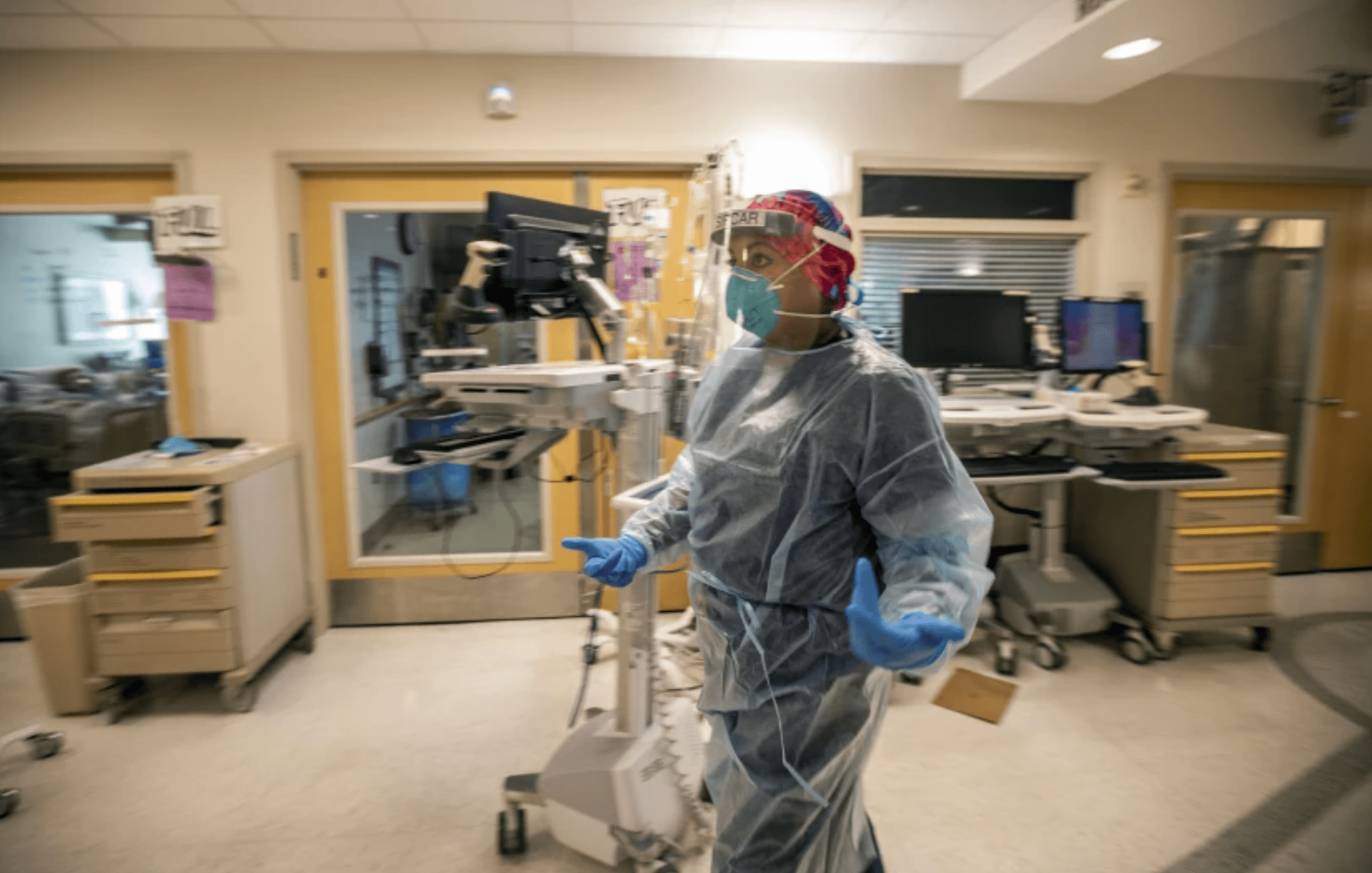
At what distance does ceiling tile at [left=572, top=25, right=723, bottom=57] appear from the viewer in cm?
265

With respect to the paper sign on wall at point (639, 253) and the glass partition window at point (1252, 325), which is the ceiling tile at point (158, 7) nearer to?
the paper sign on wall at point (639, 253)

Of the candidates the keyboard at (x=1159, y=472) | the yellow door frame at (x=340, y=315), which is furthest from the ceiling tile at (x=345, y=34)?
the keyboard at (x=1159, y=472)

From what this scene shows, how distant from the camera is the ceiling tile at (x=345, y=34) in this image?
2.56 metres

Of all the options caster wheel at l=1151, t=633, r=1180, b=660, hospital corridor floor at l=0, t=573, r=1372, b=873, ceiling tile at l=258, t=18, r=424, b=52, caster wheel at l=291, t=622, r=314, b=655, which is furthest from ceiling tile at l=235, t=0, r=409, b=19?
caster wheel at l=1151, t=633, r=1180, b=660

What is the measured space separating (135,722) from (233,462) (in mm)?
956

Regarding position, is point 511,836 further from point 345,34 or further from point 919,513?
point 345,34

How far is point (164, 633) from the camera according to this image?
7.71 ft

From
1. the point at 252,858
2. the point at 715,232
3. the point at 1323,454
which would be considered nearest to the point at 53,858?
the point at 252,858

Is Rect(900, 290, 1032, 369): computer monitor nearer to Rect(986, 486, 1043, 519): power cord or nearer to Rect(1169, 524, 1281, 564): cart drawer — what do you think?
Rect(986, 486, 1043, 519): power cord

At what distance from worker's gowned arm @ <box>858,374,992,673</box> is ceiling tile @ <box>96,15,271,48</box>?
2.84 m

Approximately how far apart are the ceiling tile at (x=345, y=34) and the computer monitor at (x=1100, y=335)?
2.82 meters

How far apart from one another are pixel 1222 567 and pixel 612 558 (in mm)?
2647

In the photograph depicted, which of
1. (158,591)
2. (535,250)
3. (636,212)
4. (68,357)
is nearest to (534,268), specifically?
(535,250)

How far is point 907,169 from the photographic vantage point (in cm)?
310
